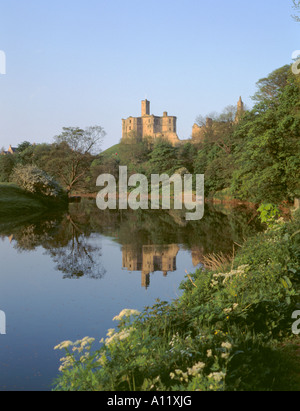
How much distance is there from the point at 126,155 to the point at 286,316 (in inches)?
2633

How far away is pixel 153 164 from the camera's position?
193ft

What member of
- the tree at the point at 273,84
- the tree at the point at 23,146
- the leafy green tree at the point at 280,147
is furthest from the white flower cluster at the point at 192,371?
the tree at the point at 23,146

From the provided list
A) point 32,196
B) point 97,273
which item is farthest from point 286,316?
point 32,196

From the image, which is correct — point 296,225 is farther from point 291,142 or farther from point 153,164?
point 153,164

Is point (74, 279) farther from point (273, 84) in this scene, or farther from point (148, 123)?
point (148, 123)

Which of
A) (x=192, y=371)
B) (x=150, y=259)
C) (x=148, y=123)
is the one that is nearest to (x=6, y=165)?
(x=150, y=259)

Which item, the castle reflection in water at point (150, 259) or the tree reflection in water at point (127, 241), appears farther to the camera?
the tree reflection in water at point (127, 241)

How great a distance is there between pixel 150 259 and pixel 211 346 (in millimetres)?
8171

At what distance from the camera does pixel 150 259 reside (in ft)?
40.5

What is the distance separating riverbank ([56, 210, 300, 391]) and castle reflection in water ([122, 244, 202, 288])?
3.65 meters

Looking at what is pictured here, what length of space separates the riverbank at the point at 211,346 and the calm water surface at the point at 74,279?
948mm

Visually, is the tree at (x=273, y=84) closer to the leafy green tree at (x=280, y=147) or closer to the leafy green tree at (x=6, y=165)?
the leafy green tree at (x=280, y=147)

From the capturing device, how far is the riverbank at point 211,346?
Result: 3.63 m

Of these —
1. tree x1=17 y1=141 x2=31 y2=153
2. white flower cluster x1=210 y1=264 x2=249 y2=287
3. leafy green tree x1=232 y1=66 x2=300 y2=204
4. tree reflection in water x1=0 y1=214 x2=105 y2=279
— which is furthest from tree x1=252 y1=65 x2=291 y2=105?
tree x1=17 y1=141 x2=31 y2=153
